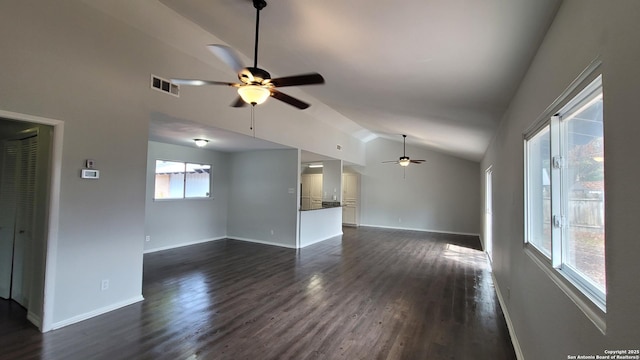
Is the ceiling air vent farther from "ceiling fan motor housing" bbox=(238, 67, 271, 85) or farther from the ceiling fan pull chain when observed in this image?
"ceiling fan motor housing" bbox=(238, 67, 271, 85)

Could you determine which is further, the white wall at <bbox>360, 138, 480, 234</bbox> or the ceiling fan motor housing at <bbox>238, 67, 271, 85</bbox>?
the white wall at <bbox>360, 138, 480, 234</bbox>

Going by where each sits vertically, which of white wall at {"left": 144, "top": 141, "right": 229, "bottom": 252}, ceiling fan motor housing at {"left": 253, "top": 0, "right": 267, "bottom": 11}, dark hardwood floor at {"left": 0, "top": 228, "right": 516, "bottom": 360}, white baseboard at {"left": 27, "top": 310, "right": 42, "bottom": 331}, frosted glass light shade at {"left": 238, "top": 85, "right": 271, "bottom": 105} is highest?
ceiling fan motor housing at {"left": 253, "top": 0, "right": 267, "bottom": 11}

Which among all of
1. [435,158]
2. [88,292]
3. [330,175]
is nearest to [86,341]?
[88,292]

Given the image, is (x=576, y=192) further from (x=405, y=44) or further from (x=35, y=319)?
(x=35, y=319)

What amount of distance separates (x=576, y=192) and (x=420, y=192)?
8773 millimetres

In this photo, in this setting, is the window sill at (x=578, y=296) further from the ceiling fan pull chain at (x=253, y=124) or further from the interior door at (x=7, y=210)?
the interior door at (x=7, y=210)

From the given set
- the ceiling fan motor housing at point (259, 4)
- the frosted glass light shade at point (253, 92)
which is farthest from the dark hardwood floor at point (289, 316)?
the ceiling fan motor housing at point (259, 4)

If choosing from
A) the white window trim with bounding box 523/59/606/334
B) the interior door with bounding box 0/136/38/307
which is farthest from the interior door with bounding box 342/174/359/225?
the interior door with bounding box 0/136/38/307

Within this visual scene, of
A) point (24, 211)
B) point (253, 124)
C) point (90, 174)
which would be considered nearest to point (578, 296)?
point (90, 174)

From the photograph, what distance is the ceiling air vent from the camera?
12.0ft

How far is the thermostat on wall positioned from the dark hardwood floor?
158 cm

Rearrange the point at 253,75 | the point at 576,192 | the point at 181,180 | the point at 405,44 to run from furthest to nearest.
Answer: the point at 181,180 → the point at 253,75 → the point at 405,44 → the point at 576,192

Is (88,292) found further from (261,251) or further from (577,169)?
(577,169)

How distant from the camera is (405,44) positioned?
93.9 inches
